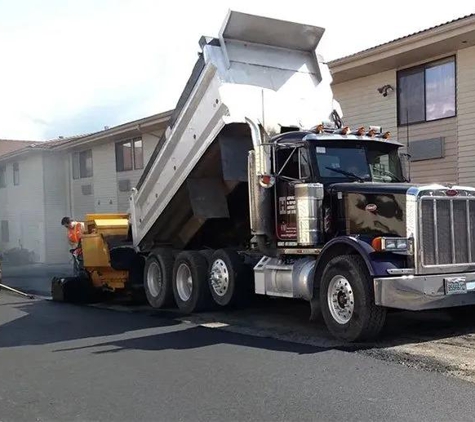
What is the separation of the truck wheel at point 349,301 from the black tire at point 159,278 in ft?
13.4

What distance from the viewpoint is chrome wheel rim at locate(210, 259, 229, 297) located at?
971 cm

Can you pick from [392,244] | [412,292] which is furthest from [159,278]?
[412,292]

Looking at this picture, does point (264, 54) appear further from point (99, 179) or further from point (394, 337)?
point (99, 179)

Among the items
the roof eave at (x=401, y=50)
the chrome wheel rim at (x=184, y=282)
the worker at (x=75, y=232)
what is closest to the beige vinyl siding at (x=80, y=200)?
the worker at (x=75, y=232)

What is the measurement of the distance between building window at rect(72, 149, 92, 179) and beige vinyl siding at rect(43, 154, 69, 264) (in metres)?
0.89

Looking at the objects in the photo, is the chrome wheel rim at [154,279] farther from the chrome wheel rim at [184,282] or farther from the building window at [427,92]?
the building window at [427,92]

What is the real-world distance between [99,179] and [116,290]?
12.9 m

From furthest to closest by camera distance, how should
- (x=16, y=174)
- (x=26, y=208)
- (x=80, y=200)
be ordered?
(x=16, y=174)
(x=26, y=208)
(x=80, y=200)

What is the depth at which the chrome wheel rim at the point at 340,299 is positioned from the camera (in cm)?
734

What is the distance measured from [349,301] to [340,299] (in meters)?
0.19

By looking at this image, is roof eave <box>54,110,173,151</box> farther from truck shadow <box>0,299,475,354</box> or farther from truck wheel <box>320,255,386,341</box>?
truck wheel <box>320,255,386,341</box>

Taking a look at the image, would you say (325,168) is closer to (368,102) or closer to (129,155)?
(368,102)

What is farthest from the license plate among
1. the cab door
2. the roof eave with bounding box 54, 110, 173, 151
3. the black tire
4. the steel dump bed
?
the roof eave with bounding box 54, 110, 173, 151

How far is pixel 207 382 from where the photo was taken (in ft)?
18.9
